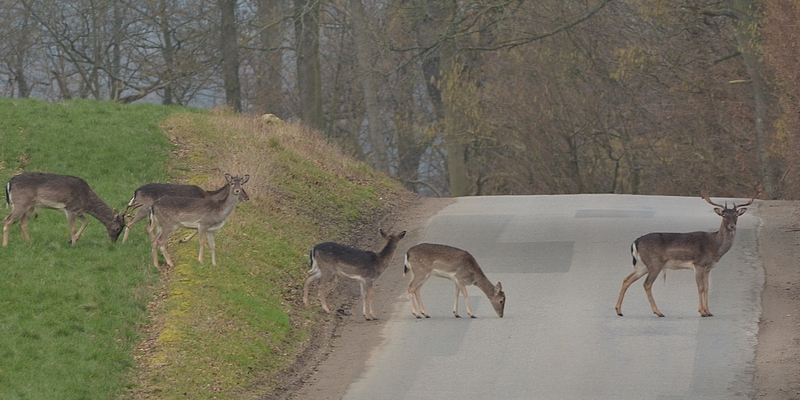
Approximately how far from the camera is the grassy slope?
38.7 feet

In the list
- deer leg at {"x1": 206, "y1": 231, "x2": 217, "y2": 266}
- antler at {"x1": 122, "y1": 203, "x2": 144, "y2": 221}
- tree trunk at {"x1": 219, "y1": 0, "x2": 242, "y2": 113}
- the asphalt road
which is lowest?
the asphalt road

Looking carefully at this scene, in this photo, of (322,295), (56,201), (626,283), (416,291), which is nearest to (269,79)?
(56,201)

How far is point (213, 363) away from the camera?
40.4ft

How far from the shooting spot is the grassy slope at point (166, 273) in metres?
11.8

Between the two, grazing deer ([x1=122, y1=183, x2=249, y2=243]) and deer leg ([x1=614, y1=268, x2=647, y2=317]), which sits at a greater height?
grazing deer ([x1=122, y1=183, x2=249, y2=243])

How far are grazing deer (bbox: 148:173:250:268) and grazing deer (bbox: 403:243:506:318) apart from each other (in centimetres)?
257

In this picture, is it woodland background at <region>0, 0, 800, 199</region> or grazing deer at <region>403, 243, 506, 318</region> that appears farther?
woodland background at <region>0, 0, 800, 199</region>

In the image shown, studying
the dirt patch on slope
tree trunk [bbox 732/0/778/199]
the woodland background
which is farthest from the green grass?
tree trunk [bbox 732/0/778/199]

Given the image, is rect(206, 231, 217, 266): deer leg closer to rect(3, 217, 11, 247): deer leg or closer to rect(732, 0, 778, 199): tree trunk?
rect(3, 217, 11, 247): deer leg

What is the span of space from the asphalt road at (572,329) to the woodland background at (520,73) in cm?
717

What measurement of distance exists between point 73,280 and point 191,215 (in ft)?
6.23

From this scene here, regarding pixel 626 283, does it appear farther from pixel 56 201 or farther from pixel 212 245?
pixel 56 201

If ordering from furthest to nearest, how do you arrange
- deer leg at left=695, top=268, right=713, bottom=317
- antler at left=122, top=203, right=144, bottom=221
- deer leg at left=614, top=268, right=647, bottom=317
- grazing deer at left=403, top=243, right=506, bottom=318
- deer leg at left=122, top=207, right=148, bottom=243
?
deer leg at left=122, top=207, right=148, bottom=243 → antler at left=122, top=203, right=144, bottom=221 → grazing deer at left=403, top=243, right=506, bottom=318 → deer leg at left=614, top=268, right=647, bottom=317 → deer leg at left=695, top=268, right=713, bottom=317

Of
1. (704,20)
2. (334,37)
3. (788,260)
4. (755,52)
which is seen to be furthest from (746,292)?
(334,37)
